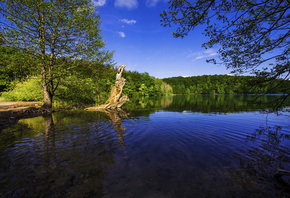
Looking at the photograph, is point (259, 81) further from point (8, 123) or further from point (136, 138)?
point (8, 123)

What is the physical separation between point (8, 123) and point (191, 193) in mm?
15539

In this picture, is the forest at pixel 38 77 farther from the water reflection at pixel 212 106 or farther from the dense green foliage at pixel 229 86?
the dense green foliage at pixel 229 86

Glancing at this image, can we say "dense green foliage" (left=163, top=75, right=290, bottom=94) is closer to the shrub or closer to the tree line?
the tree line

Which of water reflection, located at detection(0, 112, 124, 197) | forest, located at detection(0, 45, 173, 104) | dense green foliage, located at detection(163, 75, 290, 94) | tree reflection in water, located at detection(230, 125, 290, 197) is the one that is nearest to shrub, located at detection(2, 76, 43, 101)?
forest, located at detection(0, 45, 173, 104)

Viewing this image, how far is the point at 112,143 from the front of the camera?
705cm

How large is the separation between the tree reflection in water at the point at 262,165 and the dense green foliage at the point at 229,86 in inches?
116

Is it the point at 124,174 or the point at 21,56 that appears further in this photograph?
the point at 21,56

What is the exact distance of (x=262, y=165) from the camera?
A: 495cm

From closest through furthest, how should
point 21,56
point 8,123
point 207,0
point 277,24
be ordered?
point 207,0, point 277,24, point 8,123, point 21,56

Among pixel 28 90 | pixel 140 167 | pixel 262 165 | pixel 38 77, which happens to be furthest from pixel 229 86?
pixel 140 167

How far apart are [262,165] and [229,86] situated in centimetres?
15533

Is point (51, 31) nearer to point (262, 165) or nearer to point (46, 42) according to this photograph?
point (46, 42)

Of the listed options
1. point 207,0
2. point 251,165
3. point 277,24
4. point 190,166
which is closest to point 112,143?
point 190,166

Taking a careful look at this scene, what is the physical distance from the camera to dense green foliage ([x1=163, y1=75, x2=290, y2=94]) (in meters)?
6.56
